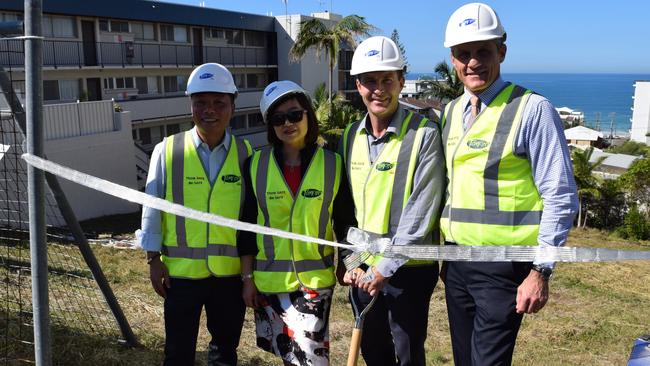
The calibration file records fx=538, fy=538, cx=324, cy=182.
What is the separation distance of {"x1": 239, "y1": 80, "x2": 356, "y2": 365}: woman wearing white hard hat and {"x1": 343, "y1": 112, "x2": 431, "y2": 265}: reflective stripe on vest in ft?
0.61

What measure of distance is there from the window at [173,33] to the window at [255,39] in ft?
17.1

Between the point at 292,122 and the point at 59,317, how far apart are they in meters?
3.78

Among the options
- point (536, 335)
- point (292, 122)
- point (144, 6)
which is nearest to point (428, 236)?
point (292, 122)

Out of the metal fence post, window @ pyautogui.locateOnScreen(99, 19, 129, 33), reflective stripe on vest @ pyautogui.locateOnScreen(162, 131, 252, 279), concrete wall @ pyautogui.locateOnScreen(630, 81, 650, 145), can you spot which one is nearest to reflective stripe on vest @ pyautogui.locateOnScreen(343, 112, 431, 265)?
reflective stripe on vest @ pyautogui.locateOnScreen(162, 131, 252, 279)

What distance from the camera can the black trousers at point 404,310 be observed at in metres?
3.05

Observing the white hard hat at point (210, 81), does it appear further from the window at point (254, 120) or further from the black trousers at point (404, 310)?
the window at point (254, 120)

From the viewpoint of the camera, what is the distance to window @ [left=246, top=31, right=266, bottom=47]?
32.2 meters

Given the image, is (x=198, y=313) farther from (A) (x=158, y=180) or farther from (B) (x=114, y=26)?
(B) (x=114, y=26)

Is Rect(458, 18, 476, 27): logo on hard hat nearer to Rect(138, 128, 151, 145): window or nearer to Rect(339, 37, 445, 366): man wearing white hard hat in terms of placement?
Rect(339, 37, 445, 366): man wearing white hard hat

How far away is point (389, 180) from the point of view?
2990 millimetres

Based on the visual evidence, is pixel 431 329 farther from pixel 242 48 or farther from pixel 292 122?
pixel 242 48

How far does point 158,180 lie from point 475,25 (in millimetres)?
2049

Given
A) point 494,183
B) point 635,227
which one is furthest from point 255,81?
point 494,183

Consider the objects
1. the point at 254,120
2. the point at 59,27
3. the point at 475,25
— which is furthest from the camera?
the point at 254,120
